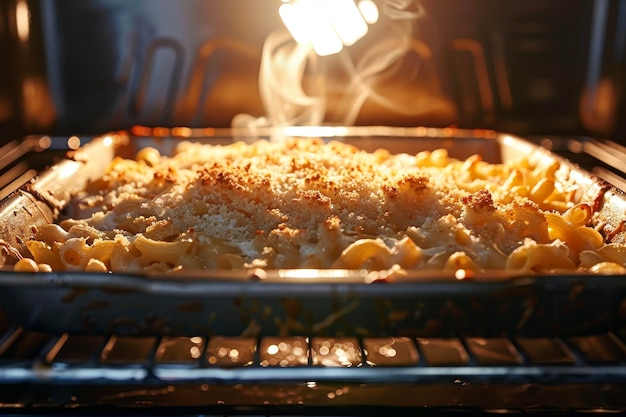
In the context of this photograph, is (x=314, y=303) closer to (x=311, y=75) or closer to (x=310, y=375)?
(x=310, y=375)

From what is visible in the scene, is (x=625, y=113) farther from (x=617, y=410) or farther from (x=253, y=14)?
(x=617, y=410)

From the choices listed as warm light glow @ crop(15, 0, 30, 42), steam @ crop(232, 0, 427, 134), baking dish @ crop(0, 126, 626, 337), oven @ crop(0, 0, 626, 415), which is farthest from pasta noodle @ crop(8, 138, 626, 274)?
warm light glow @ crop(15, 0, 30, 42)

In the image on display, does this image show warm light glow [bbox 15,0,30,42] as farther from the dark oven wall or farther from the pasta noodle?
the pasta noodle

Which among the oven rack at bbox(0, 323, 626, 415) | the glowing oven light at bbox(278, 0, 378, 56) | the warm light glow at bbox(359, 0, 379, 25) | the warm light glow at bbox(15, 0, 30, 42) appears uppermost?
the warm light glow at bbox(359, 0, 379, 25)

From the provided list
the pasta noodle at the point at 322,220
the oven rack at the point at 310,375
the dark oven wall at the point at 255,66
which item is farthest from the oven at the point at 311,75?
the oven rack at the point at 310,375

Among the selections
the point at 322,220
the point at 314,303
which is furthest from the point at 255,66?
the point at 314,303

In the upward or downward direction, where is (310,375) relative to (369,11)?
downward
